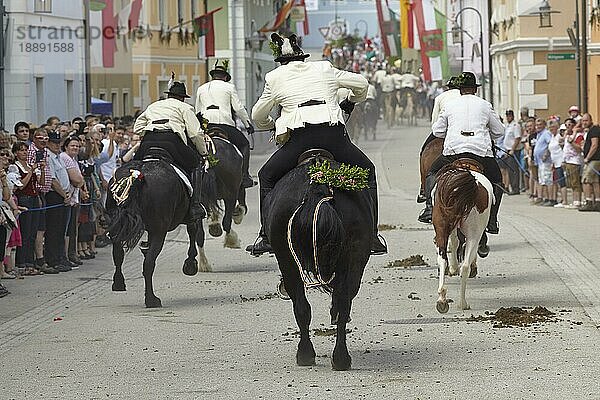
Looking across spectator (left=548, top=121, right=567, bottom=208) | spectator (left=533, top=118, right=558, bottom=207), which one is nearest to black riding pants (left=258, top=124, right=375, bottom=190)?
spectator (left=548, top=121, right=567, bottom=208)

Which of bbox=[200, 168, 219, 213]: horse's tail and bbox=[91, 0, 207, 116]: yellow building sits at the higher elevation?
bbox=[91, 0, 207, 116]: yellow building

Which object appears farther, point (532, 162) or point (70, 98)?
point (70, 98)

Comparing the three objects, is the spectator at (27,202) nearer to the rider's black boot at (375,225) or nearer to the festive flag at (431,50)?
the rider's black boot at (375,225)

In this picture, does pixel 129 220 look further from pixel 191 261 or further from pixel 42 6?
pixel 42 6

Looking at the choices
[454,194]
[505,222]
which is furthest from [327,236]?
[505,222]

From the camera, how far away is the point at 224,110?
21.2 m

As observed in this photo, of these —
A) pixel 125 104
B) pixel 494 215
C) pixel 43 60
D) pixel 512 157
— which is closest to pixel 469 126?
pixel 494 215

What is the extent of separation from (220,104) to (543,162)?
11.3 m

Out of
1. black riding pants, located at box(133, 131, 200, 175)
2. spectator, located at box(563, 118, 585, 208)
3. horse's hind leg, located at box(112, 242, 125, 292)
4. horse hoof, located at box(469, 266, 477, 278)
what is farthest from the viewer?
spectator, located at box(563, 118, 585, 208)

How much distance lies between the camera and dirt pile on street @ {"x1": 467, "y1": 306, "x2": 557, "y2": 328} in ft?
43.5

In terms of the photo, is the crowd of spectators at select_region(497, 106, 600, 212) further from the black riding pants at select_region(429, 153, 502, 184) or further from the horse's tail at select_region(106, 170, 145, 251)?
the horse's tail at select_region(106, 170, 145, 251)

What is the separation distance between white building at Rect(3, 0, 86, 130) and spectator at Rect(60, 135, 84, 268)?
15.3 meters

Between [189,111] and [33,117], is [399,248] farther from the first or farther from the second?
[33,117]

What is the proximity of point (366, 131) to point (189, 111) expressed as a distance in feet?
134
